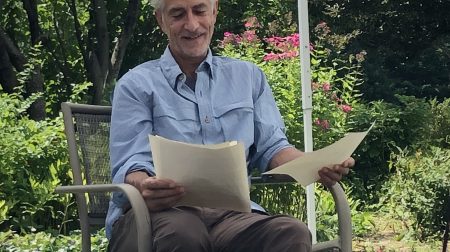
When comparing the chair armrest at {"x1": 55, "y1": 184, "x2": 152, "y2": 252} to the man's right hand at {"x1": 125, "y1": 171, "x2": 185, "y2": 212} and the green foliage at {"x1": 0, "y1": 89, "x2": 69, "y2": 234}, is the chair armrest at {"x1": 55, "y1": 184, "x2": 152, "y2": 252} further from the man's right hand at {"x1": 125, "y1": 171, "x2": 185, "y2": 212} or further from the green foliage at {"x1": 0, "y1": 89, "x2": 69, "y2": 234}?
the green foliage at {"x1": 0, "y1": 89, "x2": 69, "y2": 234}

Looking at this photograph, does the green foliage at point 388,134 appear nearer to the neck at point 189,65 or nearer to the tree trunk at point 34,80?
the tree trunk at point 34,80

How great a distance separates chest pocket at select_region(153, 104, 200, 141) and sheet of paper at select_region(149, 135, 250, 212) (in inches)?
13.2

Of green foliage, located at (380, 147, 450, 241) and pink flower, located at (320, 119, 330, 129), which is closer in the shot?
green foliage, located at (380, 147, 450, 241)

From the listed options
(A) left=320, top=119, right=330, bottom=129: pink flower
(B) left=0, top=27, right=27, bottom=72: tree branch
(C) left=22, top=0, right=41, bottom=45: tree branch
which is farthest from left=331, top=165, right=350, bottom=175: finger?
(C) left=22, top=0, right=41, bottom=45: tree branch

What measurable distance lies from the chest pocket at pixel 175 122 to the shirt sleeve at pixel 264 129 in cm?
24

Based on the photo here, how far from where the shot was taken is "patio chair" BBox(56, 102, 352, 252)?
8.60 feet

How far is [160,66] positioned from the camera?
2787 mm

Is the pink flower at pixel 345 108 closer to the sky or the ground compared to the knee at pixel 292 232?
closer to the sky

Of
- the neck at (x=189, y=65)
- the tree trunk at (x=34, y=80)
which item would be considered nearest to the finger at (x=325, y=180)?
the neck at (x=189, y=65)

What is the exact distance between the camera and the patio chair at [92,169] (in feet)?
8.60

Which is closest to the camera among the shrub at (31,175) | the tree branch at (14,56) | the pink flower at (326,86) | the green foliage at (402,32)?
the shrub at (31,175)

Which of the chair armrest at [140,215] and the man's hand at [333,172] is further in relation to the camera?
the man's hand at [333,172]

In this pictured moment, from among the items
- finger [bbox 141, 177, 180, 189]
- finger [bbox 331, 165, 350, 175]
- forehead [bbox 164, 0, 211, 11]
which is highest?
forehead [bbox 164, 0, 211, 11]

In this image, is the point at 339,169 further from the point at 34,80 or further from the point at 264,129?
the point at 34,80
